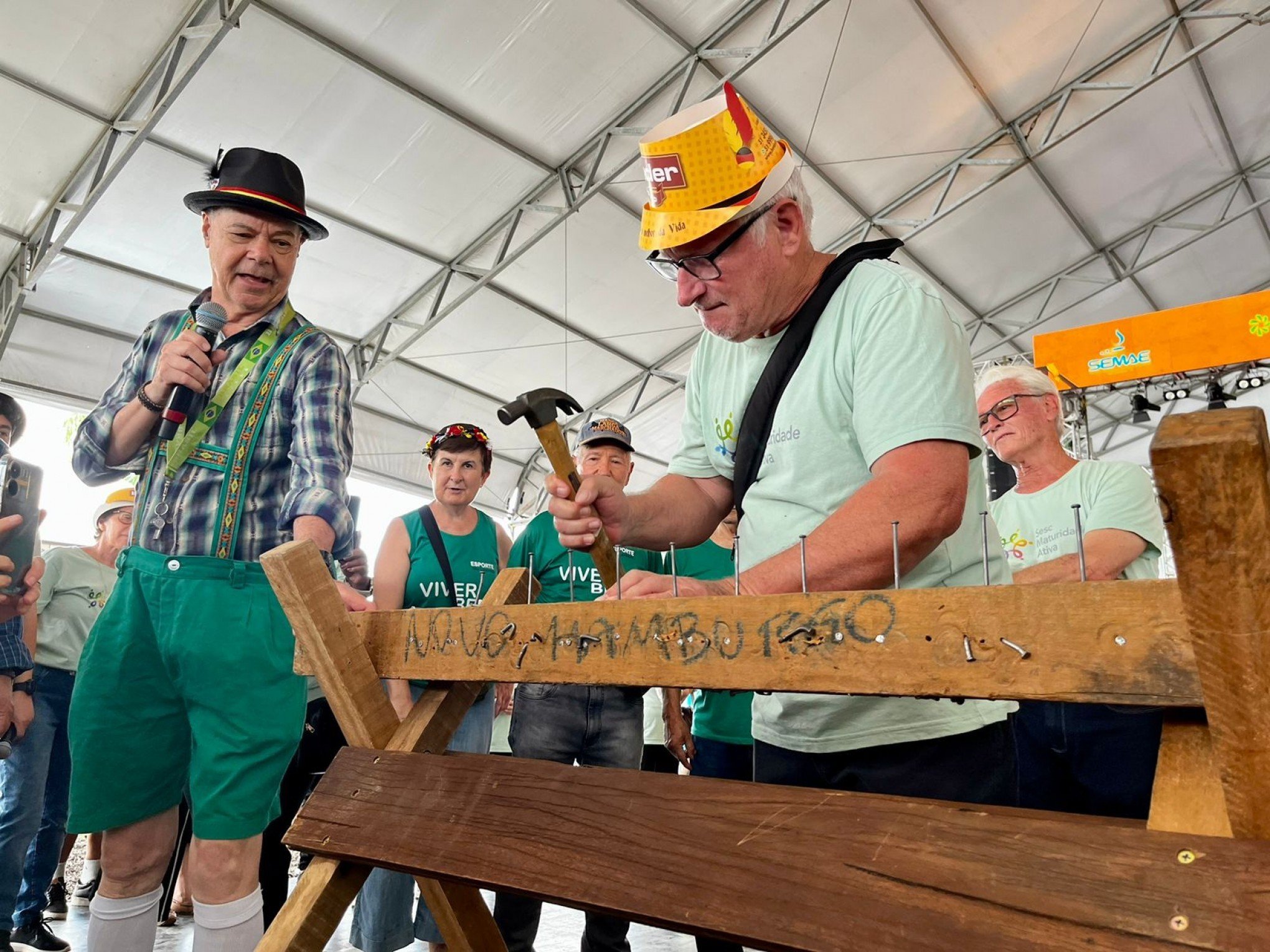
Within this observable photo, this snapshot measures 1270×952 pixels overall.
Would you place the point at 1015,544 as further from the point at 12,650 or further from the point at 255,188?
the point at 12,650

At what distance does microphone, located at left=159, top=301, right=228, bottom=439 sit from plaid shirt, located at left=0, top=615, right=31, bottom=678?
1.50m

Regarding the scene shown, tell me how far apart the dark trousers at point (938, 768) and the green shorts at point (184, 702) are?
933 mm

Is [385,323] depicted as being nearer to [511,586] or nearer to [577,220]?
[577,220]

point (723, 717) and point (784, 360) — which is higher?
point (784, 360)

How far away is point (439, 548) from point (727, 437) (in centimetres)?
180

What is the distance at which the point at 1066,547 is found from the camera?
7.92 ft

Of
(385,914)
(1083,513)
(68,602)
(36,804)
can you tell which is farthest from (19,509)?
(1083,513)

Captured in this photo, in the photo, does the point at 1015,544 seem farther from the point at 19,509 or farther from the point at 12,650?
the point at 12,650

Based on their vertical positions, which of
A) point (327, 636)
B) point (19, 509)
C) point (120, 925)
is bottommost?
point (120, 925)

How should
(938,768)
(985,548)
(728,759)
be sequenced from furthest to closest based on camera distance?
(728,759), (938,768), (985,548)

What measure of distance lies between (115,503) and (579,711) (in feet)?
8.92

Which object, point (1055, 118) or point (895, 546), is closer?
point (895, 546)

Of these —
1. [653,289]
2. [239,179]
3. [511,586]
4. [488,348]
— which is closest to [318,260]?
[488,348]

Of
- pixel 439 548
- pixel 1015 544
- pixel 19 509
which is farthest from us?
pixel 439 548
